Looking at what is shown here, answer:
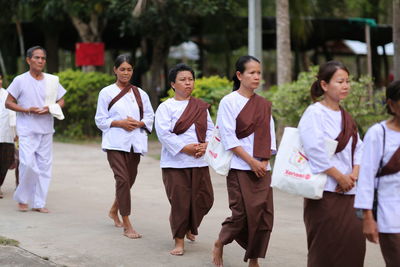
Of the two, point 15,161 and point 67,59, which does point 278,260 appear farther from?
point 67,59

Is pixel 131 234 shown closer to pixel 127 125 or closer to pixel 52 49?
pixel 127 125

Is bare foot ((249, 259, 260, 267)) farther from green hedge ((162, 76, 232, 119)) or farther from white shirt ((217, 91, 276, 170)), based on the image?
green hedge ((162, 76, 232, 119))

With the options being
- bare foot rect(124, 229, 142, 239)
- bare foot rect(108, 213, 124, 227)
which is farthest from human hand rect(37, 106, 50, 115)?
bare foot rect(124, 229, 142, 239)

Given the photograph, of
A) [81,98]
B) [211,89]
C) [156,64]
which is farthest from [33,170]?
[156,64]

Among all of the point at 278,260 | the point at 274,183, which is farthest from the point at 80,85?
the point at 274,183

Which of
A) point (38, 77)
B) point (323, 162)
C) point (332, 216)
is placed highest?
point (38, 77)

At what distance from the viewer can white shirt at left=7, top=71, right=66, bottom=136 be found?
28.5 feet

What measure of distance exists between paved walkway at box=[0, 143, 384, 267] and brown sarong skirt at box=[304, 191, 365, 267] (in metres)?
1.34

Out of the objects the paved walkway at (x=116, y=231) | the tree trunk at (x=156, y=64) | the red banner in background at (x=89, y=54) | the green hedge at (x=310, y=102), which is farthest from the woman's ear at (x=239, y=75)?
the tree trunk at (x=156, y=64)

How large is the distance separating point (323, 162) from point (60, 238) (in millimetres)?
3229

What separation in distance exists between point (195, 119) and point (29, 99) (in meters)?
2.78

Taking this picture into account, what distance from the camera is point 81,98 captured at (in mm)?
17625

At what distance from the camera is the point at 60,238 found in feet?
23.6

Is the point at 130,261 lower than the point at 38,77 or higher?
lower
